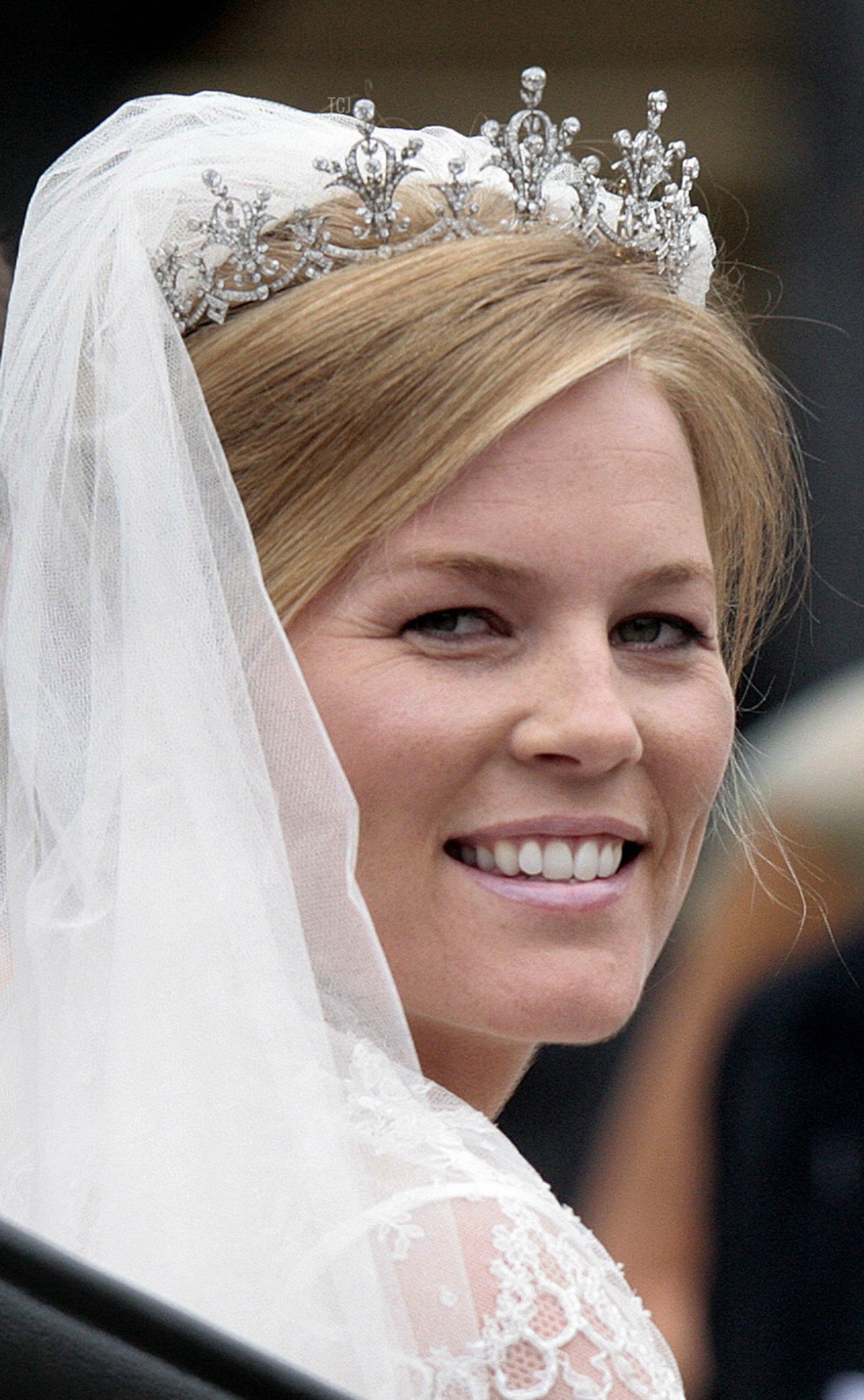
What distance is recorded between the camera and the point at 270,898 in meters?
1.13

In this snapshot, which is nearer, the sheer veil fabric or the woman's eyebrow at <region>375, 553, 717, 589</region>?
the sheer veil fabric

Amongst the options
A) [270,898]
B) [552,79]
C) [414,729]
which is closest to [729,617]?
[414,729]

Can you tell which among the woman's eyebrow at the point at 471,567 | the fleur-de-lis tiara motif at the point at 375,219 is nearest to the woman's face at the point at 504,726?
the woman's eyebrow at the point at 471,567

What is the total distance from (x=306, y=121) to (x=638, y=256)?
0.90ft

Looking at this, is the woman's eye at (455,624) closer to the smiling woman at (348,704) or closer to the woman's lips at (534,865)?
the smiling woman at (348,704)

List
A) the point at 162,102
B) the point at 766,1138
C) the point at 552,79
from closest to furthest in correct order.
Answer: the point at 162,102 → the point at 766,1138 → the point at 552,79

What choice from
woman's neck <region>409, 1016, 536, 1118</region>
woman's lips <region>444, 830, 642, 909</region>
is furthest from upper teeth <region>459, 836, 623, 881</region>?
woman's neck <region>409, 1016, 536, 1118</region>

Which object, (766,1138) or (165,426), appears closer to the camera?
(165,426)

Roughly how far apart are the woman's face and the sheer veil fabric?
0.33 ft

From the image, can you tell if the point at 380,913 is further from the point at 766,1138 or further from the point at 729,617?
the point at 766,1138

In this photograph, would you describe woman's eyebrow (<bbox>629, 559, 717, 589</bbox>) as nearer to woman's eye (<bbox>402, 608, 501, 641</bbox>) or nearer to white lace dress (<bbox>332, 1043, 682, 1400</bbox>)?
woman's eye (<bbox>402, 608, 501, 641</bbox>)

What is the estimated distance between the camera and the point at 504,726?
1271mm

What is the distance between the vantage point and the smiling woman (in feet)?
3.43

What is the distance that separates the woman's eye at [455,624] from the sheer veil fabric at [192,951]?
0.44ft
